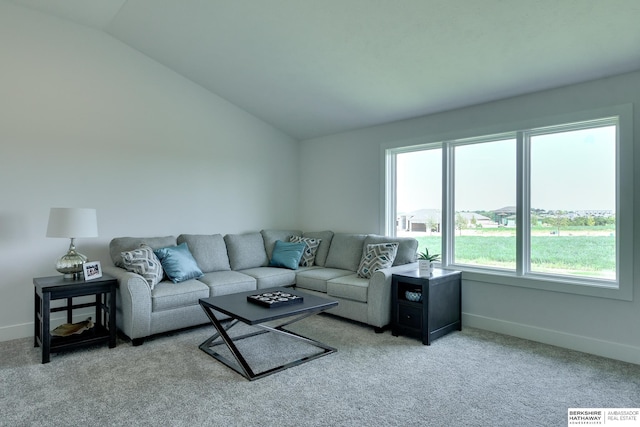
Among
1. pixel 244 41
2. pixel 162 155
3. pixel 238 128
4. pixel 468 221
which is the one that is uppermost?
pixel 244 41

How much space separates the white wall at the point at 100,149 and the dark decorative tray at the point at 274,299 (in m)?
1.91

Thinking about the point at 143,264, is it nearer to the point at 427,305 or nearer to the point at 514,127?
the point at 427,305

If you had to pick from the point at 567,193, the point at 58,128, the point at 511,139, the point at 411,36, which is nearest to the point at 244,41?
the point at 411,36

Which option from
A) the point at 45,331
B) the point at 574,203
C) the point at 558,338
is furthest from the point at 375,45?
the point at 45,331

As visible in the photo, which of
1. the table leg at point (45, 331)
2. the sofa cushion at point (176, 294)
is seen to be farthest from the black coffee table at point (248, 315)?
the table leg at point (45, 331)

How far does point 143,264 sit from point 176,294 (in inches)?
17.2

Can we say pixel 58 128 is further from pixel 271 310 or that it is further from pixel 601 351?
pixel 601 351

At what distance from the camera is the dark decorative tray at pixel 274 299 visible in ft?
9.61

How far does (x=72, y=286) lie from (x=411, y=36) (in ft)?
11.5

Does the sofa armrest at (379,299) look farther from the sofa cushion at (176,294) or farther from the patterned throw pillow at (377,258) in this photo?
the sofa cushion at (176,294)

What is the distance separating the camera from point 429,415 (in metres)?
2.19

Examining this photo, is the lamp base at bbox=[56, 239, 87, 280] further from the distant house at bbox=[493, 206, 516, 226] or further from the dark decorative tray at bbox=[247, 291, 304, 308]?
the distant house at bbox=[493, 206, 516, 226]

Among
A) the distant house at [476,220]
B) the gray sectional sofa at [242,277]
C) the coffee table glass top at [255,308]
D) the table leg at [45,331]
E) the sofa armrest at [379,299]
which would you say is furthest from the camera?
the distant house at [476,220]

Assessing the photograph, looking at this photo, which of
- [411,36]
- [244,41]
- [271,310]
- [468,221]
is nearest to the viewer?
[271,310]
